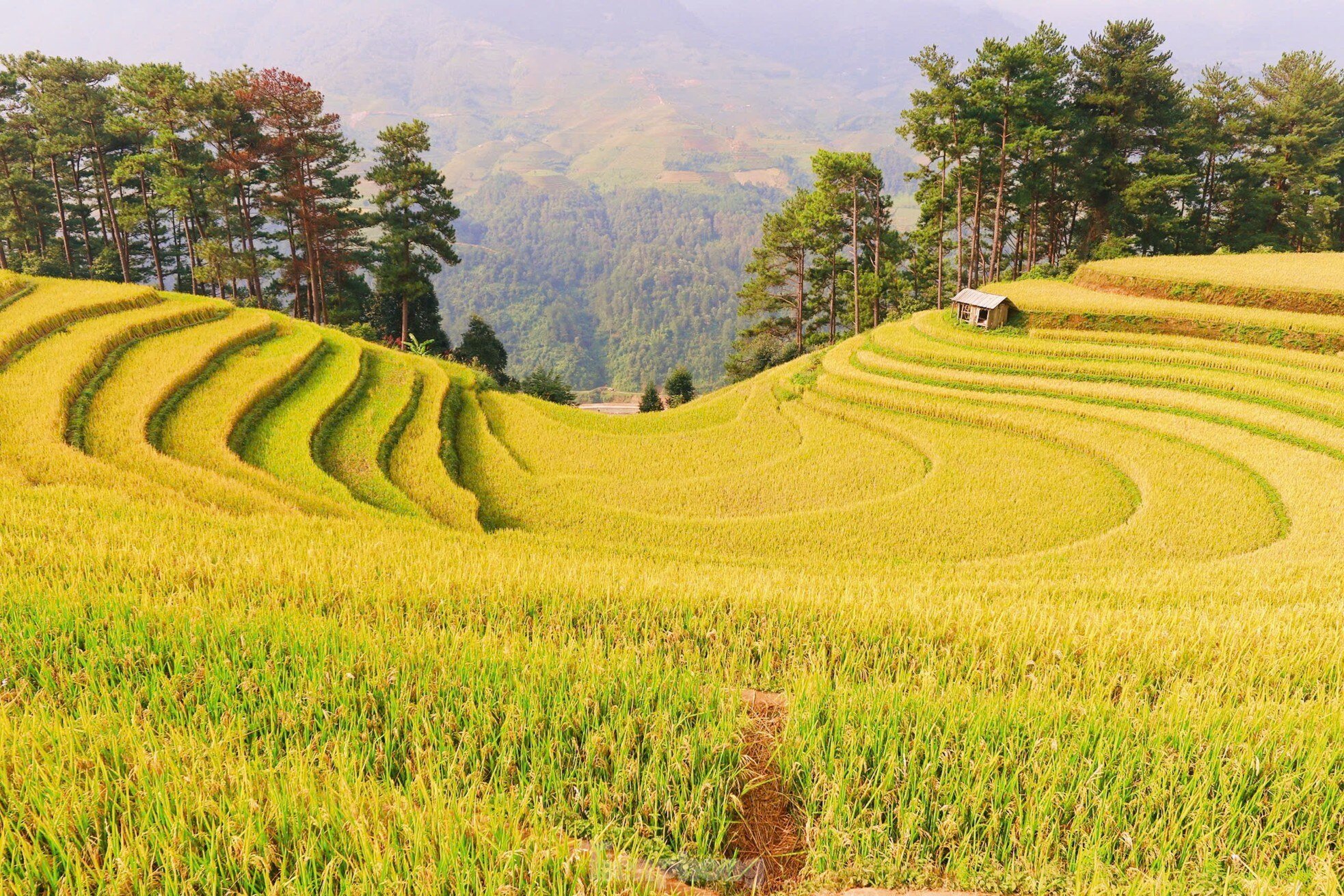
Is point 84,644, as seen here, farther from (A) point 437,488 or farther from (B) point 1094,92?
(B) point 1094,92

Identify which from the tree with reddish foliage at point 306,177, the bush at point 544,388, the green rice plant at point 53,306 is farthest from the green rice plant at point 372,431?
the tree with reddish foliage at point 306,177

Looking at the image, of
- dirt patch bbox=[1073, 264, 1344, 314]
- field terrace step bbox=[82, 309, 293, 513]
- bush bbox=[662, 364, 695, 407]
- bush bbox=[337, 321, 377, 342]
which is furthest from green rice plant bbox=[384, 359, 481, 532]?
dirt patch bbox=[1073, 264, 1344, 314]

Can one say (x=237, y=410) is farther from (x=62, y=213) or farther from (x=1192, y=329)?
(x=62, y=213)

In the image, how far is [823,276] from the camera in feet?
153

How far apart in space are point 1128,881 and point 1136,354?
2511 cm

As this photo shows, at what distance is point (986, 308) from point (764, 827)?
1083 inches

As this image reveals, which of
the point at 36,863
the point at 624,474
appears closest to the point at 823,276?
the point at 624,474

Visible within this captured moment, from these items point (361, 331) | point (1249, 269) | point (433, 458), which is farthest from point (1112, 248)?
point (361, 331)

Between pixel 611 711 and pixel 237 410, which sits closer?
pixel 611 711

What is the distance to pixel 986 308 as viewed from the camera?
84.6 feet

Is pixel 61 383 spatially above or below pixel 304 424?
above

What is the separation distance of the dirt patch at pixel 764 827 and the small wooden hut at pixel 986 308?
1058 inches

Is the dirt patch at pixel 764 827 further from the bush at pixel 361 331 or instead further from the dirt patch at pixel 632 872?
the bush at pixel 361 331

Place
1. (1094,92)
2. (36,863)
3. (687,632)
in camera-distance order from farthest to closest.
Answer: (1094,92) → (687,632) → (36,863)
